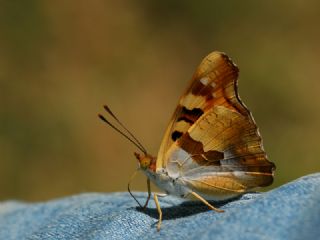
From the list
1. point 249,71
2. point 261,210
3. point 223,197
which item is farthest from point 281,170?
point 261,210

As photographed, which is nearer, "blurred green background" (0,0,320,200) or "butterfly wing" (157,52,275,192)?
"butterfly wing" (157,52,275,192)

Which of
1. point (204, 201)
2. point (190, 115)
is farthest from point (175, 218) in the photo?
point (190, 115)

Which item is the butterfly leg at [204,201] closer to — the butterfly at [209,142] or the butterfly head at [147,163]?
the butterfly at [209,142]

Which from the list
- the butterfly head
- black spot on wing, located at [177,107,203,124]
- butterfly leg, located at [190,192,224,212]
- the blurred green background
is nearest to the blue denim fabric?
butterfly leg, located at [190,192,224,212]

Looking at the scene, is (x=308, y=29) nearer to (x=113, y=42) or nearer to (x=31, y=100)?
(x=113, y=42)

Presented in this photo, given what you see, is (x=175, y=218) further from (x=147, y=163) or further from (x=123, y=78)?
(x=123, y=78)

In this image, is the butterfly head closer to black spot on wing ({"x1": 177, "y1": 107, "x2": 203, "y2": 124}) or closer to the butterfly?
the butterfly
